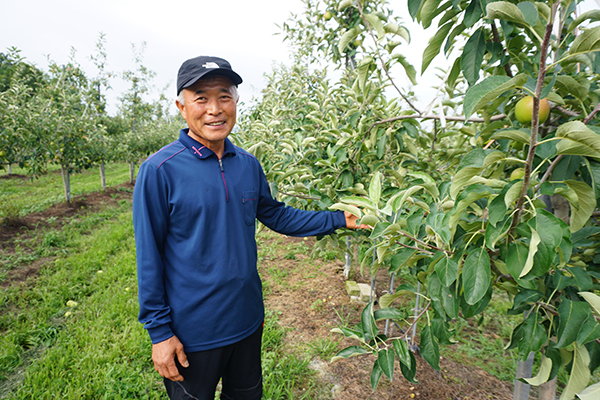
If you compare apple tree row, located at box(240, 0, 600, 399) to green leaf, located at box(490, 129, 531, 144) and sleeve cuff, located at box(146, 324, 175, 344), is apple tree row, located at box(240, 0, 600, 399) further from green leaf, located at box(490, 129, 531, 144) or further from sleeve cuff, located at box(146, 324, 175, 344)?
sleeve cuff, located at box(146, 324, 175, 344)

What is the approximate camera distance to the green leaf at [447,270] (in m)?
0.92

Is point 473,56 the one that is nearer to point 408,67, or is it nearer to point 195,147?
point 408,67

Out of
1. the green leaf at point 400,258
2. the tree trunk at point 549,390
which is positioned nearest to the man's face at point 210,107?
the green leaf at point 400,258

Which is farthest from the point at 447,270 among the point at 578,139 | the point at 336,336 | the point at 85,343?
the point at 85,343

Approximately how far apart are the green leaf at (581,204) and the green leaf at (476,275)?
27cm

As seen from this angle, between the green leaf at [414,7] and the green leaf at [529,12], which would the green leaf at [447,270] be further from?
the green leaf at [414,7]

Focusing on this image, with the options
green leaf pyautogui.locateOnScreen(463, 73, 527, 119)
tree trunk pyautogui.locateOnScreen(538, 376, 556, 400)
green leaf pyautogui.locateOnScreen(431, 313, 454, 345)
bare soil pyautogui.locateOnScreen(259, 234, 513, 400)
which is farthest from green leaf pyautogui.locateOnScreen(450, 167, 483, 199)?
bare soil pyautogui.locateOnScreen(259, 234, 513, 400)

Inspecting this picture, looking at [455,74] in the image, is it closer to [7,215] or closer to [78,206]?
[7,215]

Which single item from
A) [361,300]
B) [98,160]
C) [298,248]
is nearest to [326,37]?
[361,300]

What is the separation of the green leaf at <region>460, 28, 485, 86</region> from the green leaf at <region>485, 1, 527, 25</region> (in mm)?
384

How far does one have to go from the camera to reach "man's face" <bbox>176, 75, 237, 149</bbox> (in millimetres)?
1403

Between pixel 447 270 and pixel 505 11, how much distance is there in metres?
0.66

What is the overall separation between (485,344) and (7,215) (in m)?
7.78

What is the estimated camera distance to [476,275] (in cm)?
86
